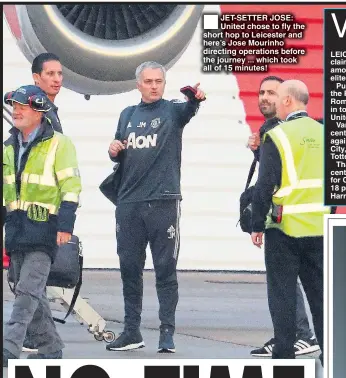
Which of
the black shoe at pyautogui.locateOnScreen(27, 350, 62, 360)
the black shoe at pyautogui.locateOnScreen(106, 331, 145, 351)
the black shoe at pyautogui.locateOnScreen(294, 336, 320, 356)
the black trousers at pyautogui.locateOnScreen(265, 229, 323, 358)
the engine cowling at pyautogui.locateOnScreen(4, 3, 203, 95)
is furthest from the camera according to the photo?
the engine cowling at pyautogui.locateOnScreen(4, 3, 203, 95)

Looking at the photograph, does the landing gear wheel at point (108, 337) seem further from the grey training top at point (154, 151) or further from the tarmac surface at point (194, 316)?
the grey training top at point (154, 151)

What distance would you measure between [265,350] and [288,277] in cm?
84

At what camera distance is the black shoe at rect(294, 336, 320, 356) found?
25.5 ft

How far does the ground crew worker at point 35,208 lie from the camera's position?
Answer: 7.23 m

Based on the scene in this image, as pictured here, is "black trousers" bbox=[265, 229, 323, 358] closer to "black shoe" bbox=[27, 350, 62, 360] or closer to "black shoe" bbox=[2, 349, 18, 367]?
"black shoe" bbox=[27, 350, 62, 360]

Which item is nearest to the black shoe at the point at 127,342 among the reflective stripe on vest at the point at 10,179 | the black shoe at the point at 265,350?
the black shoe at the point at 265,350

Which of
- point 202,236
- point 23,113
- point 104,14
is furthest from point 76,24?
point 202,236

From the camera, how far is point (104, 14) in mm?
8172

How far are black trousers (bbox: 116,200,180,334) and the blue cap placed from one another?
0.87 metres

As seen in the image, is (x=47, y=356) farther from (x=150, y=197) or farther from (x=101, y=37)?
(x=101, y=37)

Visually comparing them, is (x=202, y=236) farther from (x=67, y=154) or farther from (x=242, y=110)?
(x=67, y=154)

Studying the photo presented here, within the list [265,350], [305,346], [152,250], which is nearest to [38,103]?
[152,250]

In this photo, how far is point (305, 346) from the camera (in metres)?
7.82

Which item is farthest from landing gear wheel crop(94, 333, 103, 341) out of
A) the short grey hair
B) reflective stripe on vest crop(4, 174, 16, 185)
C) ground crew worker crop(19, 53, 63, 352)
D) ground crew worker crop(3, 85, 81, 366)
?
the short grey hair
